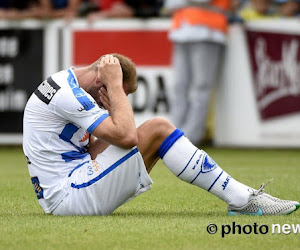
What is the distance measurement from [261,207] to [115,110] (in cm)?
126

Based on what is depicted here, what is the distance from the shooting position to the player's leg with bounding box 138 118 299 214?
595 centimetres

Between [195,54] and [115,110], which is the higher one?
[115,110]

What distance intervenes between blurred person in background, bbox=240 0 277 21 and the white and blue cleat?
27.6 ft

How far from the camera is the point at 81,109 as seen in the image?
5.84 metres

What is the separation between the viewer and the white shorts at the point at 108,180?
590cm

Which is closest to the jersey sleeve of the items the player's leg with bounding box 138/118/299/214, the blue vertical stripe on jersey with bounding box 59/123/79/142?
the blue vertical stripe on jersey with bounding box 59/123/79/142

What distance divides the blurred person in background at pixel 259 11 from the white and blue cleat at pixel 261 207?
331 inches

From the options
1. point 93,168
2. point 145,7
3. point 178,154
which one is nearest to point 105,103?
point 93,168

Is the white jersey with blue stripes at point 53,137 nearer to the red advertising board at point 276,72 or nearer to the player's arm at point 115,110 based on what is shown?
the player's arm at point 115,110

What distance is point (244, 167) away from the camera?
1073 centimetres

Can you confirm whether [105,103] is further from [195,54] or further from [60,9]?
[60,9]

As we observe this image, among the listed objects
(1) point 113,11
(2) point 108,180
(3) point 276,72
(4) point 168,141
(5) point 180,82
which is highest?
(4) point 168,141

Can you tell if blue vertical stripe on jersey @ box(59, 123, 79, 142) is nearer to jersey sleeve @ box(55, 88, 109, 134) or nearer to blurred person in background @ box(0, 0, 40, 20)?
jersey sleeve @ box(55, 88, 109, 134)

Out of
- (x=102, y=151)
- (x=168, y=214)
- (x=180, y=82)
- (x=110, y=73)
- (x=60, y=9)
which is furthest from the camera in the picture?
(x=60, y=9)
